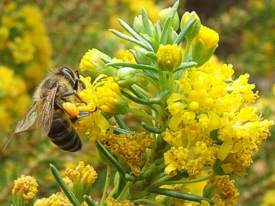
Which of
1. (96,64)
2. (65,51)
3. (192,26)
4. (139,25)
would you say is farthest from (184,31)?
(65,51)

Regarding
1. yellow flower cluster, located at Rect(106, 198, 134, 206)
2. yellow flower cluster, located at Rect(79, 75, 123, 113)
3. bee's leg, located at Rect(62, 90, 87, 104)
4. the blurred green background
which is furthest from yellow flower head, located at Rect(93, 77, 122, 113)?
the blurred green background

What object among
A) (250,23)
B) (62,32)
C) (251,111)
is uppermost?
(250,23)

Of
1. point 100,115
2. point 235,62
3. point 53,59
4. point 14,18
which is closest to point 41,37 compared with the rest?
point 14,18

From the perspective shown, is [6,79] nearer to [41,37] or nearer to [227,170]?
[41,37]

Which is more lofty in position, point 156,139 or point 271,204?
point 271,204

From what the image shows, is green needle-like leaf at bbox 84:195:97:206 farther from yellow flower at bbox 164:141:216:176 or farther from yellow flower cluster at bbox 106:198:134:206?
yellow flower at bbox 164:141:216:176

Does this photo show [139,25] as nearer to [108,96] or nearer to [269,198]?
[108,96]
